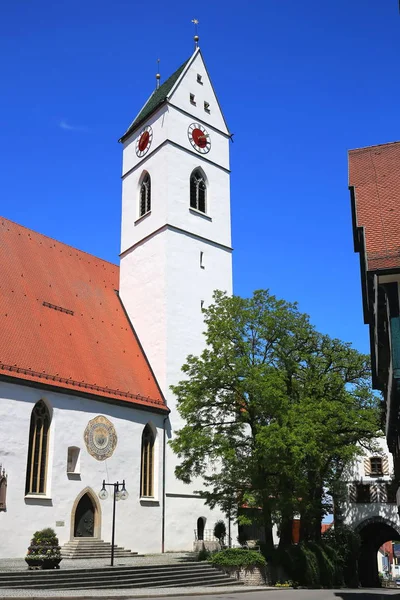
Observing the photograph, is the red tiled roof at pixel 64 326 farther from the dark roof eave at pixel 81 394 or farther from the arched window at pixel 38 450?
the arched window at pixel 38 450

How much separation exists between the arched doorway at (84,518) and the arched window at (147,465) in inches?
112

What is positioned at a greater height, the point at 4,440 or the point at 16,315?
the point at 16,315

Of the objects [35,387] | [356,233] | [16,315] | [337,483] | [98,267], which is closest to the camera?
[356,233]

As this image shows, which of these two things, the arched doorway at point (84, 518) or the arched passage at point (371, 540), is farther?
the arched passage at point (371, 540)

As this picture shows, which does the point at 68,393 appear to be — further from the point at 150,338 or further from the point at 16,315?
the point at 150,338

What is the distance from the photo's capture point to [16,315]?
24.8 metres

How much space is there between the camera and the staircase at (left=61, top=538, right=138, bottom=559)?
2238 cm

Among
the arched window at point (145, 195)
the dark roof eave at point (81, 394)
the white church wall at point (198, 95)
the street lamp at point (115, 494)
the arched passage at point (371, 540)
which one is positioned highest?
the white church wall at point (198, 95)

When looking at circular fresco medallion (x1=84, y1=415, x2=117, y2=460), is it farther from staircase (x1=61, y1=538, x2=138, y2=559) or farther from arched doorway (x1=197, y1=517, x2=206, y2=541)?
arched doorway (x1=197, y1=517, x2=206, y2=541)

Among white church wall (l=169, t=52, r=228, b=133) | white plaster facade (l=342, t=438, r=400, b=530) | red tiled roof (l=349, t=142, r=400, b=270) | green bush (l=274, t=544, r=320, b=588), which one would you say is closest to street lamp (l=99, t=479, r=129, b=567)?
green bush (l=274, t=544, r=320, b=588)

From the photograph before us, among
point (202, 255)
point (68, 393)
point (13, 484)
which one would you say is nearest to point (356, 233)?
point (68, 393)

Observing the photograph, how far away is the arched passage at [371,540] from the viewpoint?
35906 mm

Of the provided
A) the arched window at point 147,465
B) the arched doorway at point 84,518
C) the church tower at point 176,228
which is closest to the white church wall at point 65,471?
the arched window at point 147,465

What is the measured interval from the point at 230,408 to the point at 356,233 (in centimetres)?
932
